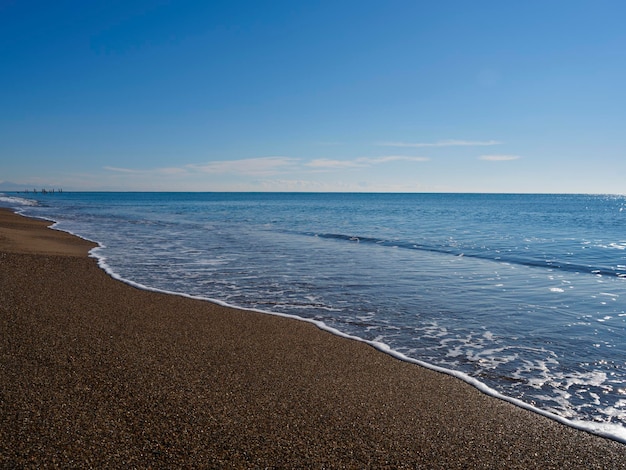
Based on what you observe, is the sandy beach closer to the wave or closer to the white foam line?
the white foam line

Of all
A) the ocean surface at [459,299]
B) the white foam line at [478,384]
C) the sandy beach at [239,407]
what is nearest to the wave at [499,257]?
the ocean surface at [459,299]

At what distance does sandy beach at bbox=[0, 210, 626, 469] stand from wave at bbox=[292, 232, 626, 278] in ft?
41.8

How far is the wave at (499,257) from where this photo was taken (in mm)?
15620

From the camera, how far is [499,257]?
1855 centimetres

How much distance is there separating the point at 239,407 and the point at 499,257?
16680 mm

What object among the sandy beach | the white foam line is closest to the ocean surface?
the white foam line

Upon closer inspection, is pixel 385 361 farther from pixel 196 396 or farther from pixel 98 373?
pixel 98 373

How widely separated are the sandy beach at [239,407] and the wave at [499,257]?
12.7 m

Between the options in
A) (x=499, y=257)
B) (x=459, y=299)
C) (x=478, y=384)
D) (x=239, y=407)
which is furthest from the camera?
(x=499, y=257)

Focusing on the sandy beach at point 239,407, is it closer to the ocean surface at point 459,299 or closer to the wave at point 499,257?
the ocean surface at point 459,299

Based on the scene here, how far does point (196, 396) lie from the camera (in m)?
4.63

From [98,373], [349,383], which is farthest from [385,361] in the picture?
[98,373]

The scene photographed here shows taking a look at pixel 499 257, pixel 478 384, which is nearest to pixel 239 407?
pixel 478 384

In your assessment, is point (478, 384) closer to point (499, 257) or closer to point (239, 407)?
point (239, 407)
